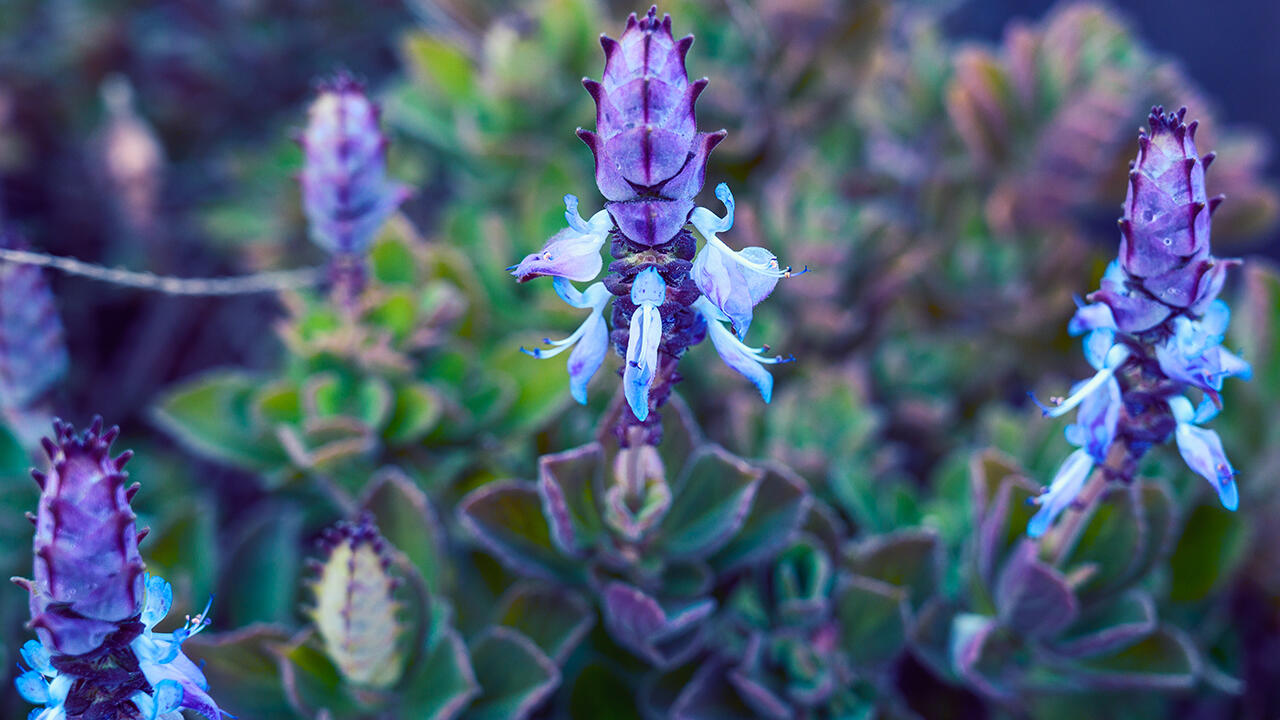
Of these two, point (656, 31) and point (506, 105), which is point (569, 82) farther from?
point (656, 31)

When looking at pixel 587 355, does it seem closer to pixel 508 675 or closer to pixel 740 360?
pixel 740 360

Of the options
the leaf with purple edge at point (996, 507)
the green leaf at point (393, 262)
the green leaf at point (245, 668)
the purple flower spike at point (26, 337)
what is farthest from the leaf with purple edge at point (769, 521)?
the purple flower spike at point (26, 337)

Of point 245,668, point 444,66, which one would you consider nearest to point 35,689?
point 245,668

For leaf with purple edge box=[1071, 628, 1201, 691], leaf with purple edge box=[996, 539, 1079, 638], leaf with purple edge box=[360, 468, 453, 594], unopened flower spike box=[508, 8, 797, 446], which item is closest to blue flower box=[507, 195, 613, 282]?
unopened flower spike box=[508, 8, 797, 446]

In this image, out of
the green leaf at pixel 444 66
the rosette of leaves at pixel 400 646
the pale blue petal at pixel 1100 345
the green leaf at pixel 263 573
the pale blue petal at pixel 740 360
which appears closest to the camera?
the pale blue petal at pixel 740 360

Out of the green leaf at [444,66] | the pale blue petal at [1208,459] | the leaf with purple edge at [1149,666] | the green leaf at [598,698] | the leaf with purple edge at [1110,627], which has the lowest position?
the leaf with purple edge at [1149,666]

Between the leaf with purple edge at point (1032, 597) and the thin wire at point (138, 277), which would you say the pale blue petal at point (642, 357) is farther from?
the thin wire at point (138, 277)

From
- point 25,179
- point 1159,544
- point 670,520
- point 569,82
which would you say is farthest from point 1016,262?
point 25,179
